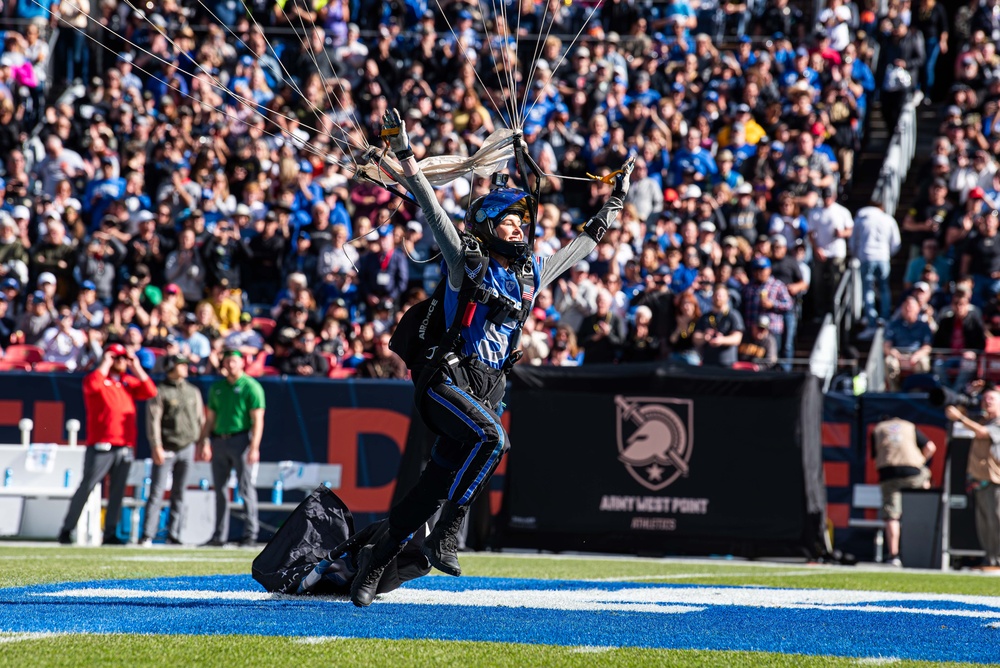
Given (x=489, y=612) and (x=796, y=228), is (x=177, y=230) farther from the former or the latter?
(x=489, y=612)

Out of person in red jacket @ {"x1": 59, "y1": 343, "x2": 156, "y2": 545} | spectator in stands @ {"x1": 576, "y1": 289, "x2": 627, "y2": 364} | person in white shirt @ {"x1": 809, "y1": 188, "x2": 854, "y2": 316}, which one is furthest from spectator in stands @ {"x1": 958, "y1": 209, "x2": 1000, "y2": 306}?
person in red jacket @ {"x1": 59, "y1": 343, "x2": 156, "y2": 545}

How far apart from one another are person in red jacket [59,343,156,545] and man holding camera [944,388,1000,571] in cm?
871

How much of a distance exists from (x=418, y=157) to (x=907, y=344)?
7.59 meters

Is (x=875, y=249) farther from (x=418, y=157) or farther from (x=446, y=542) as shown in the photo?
(x=446, y=542)

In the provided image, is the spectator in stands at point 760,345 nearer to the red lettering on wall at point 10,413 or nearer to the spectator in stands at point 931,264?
the spectator in stands at point 931,264

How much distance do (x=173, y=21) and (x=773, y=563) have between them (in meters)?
15.0

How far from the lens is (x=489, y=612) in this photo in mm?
6656

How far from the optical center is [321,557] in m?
7.27

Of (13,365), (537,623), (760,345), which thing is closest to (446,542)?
(537,623)

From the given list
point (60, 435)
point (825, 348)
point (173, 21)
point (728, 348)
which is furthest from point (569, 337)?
point (173, 21)

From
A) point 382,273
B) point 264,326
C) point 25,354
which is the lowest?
point 25,354

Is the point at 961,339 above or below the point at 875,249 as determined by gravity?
below

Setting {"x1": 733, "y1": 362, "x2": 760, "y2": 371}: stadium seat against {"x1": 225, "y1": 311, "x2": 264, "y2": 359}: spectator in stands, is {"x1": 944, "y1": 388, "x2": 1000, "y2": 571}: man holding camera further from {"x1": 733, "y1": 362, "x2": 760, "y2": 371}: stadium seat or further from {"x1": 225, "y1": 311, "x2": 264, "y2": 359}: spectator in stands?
{"x1": 225, "y1": 311, "x2": 264, "y2": 359}: spectator in stands

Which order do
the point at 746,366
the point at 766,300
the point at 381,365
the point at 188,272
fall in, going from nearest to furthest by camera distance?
1. the point at 746,366
2. the point at 381,365
3. the point at 766,300
4. the point at 188,272
